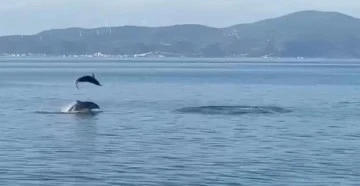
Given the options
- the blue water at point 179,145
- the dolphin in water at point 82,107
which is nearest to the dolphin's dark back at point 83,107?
the dolphin in water at point 82,107

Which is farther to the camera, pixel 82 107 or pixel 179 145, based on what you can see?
pixel 82 107

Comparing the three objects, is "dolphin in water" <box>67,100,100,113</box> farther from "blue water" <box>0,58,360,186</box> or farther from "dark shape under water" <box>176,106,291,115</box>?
"dark shape under water" <box>176,106,291,115</box>

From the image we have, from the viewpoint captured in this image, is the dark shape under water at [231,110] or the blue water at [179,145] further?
the dark shape under water at [231,110]

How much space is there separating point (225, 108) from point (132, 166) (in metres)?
27.9

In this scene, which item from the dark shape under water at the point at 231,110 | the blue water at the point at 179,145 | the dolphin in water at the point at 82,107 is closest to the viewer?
the blue water at the point at 179,145

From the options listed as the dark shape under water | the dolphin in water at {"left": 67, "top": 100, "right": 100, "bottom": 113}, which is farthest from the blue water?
the dolphin in water at {"left": 67, "top": 100, "right": 100, "bottom": 113}

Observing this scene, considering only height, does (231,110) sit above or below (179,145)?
above

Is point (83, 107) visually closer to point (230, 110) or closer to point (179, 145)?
point (230, 110)

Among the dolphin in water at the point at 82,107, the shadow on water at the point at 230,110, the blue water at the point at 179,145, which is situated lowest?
the blue water at the point at 179,145

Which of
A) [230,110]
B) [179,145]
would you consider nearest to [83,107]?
[230,110]

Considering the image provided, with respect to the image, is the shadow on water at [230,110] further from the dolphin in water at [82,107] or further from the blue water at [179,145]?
the dolphin in water at [82,107]

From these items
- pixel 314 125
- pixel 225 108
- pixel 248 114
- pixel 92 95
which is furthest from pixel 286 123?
pixel 92 95

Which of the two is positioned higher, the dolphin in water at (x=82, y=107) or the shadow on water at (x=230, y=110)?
the dolphin in water at (x=82, y=107)

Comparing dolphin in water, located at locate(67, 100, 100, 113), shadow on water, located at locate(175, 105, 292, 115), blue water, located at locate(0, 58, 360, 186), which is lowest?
blue water, located at locate(0, 58, 360, 186)
